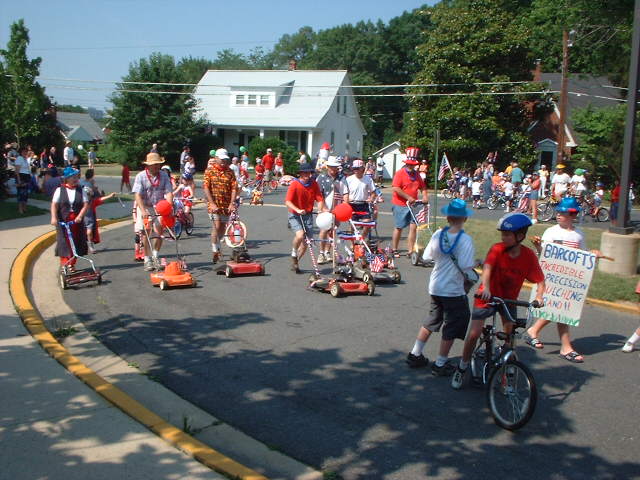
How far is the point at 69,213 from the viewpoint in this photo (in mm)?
9766

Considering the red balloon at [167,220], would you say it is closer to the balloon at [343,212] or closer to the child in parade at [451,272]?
the balloon at [343,212]

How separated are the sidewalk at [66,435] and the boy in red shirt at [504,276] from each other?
2760 millimetres

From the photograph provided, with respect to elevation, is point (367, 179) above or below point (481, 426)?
above

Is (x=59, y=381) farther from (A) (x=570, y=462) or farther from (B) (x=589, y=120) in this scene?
(B) (x=589, y=120)

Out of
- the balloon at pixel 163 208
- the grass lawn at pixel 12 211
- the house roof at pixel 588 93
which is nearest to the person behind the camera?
the balloon at pixel 163 208

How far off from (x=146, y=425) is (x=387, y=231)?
1322 centimetres

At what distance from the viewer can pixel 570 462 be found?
15.3 feet

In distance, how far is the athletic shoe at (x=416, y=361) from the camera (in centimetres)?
645

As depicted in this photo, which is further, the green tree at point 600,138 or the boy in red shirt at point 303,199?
the green tree at point 600,138

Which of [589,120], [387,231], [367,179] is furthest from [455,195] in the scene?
[367,179]

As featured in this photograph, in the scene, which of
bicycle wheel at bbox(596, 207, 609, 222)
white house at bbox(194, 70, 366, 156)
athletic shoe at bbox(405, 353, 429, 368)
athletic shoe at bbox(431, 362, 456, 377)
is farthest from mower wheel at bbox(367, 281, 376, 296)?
white house at bbox(194, 70, 366, 156)

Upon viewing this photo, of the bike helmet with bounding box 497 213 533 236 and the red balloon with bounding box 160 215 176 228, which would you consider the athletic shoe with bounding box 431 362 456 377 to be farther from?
the red balloon with bounding box 160 215 176 228

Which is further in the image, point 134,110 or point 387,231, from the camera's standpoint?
point 134,110

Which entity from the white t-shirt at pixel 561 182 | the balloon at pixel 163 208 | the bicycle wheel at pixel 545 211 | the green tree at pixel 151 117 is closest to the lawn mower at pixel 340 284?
the balloon at pixel 163 208
